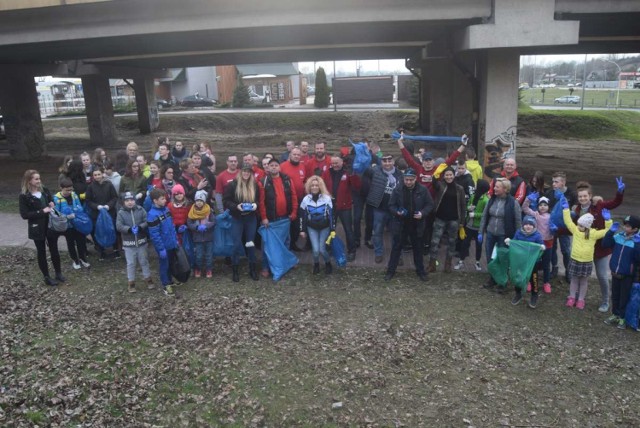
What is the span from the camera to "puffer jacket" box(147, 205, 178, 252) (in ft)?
25.2

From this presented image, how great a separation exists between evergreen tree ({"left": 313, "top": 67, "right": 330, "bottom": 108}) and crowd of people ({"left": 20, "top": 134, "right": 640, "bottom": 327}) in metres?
34.5

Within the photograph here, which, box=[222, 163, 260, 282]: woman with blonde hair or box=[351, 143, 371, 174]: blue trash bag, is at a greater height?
box=[351, 143, 371, 174]: blue trash bag

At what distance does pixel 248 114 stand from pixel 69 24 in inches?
918

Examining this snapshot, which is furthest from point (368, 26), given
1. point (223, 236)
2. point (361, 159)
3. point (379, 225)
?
point (223, 236)

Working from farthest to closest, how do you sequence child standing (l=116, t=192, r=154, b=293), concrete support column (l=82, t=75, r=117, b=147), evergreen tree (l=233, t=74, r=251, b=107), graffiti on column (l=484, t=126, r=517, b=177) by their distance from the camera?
1. evergreen tree (l=233, t=74, r=251, b=107)
2. concrete support column (l=82, t=75, r=117, b=147)
3. graffiti on column (l=484, t=126, r=517, b=177)
4. child standing (l=116, t=192, r=154, b=293)

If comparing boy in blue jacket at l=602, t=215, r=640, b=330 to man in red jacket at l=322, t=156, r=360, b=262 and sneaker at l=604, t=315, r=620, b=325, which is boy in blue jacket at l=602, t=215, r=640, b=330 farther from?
man in red jacket at l=322, t=156, r=360, b=262

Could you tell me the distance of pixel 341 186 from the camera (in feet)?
29.9

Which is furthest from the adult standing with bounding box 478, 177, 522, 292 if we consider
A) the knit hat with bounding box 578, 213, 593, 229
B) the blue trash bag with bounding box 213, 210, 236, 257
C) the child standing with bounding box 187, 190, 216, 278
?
the child standing with bounding box 187, 190, 216, 278

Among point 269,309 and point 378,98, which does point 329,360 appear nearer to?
point 269,309

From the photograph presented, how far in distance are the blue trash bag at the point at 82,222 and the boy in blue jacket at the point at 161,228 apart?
1.98 m

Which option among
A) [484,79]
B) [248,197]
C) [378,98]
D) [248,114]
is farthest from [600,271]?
[378,98]

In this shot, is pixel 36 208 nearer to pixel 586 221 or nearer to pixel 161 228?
pixel 161 228

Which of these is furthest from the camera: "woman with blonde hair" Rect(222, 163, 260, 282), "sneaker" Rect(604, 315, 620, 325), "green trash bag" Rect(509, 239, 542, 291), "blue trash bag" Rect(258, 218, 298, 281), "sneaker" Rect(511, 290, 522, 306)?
"blue trash bag" Rect(258, 218, 298, 281)

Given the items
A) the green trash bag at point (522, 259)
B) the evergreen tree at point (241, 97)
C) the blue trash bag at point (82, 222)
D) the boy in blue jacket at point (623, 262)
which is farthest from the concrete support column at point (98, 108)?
the boy in blue jacket at point (623, 262)
